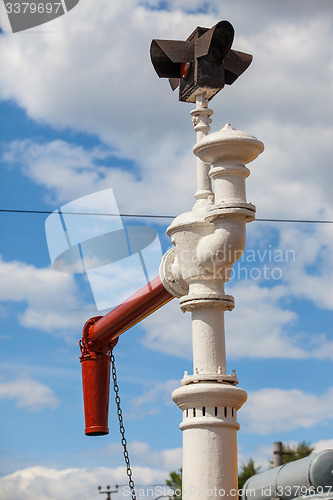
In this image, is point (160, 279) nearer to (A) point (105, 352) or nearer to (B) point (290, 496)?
(A) point (105, 352)

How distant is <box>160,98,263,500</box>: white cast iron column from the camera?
642 cm

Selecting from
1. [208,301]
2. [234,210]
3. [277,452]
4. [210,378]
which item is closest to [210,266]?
[208,301]

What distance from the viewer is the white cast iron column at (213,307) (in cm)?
642

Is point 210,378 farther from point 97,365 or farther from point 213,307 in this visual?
point 97,365

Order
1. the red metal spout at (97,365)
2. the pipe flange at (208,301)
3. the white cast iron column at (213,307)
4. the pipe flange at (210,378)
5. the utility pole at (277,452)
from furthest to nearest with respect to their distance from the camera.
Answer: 1. the utility pole at (277,452)
2. the red metal spout at (97,365)
3. the pipe flange at (208,301)
4. the pipe flange at (210,378)
5. the white cast iron column at (213,307)

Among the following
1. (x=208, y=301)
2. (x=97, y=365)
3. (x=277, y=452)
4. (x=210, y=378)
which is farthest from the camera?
(x=277, y=452)

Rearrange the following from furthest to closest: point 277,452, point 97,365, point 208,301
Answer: point 277,452 < point 97,365 < point 208,301

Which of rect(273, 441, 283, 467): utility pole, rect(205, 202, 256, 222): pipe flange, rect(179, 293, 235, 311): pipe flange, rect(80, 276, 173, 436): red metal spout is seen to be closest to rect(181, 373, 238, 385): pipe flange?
rect(179, 293, 235, 311): pipe flange

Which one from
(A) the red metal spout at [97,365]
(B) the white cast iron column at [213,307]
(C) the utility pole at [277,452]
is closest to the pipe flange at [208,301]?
(B) the white cast iron column at [213,307]

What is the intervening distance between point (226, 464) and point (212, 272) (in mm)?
1544

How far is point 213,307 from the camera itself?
265 inches

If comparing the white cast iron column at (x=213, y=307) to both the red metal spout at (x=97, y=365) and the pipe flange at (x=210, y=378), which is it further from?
the red metal spout at (x=97, y=365)

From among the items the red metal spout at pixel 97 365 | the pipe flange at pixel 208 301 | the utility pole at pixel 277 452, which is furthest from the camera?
the utility pole at pixel 277 452

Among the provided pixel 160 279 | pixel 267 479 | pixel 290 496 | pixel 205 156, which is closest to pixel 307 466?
pixel 290 496
